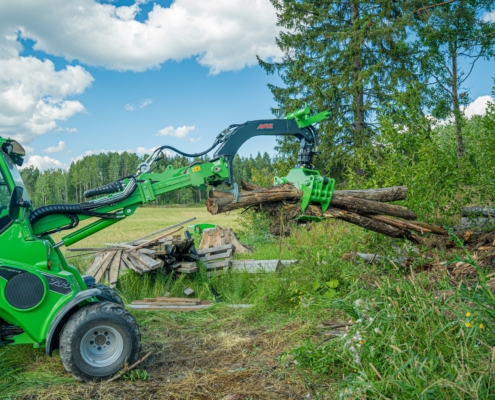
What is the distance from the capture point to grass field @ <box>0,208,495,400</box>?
357cm

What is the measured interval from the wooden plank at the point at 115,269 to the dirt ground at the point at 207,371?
9.42ft

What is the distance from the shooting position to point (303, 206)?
6.65 meters

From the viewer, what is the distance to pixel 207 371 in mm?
5191

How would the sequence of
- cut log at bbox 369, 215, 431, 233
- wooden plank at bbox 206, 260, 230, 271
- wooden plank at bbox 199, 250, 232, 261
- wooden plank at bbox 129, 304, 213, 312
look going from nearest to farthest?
1. wooden plank at bbox 129, 304, 213, 312
2. cut log at bbox 369, 215, 431, 233
3. wooden plank at bbox 206, 260, 230, 271
4. wooden plank at bbox 199, 250, 232, 261

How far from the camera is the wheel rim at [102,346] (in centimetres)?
505

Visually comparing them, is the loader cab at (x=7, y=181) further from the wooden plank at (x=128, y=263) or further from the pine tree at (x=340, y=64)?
the pine tree at (x=340, y=64)

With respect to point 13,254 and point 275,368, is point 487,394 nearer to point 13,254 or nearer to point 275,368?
point 275,368

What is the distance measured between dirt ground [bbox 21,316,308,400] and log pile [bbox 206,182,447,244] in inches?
66.9

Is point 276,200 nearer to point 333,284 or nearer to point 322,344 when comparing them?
point 333,284

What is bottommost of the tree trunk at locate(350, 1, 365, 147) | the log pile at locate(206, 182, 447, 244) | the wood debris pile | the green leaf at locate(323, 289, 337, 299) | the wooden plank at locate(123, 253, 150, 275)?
the wood debris pile

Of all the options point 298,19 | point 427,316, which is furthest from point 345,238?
point 298,19

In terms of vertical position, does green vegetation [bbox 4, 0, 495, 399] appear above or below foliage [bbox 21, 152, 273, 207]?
below

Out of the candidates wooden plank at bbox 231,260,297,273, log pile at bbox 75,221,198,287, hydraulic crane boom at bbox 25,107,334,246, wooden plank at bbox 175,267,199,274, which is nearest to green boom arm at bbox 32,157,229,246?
hydraulic crane boom at bbox 25,107,334,246

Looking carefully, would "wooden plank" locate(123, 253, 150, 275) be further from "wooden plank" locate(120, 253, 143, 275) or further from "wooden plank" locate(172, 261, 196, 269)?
"wooden plank" locate(172, 261, 196, 269)
